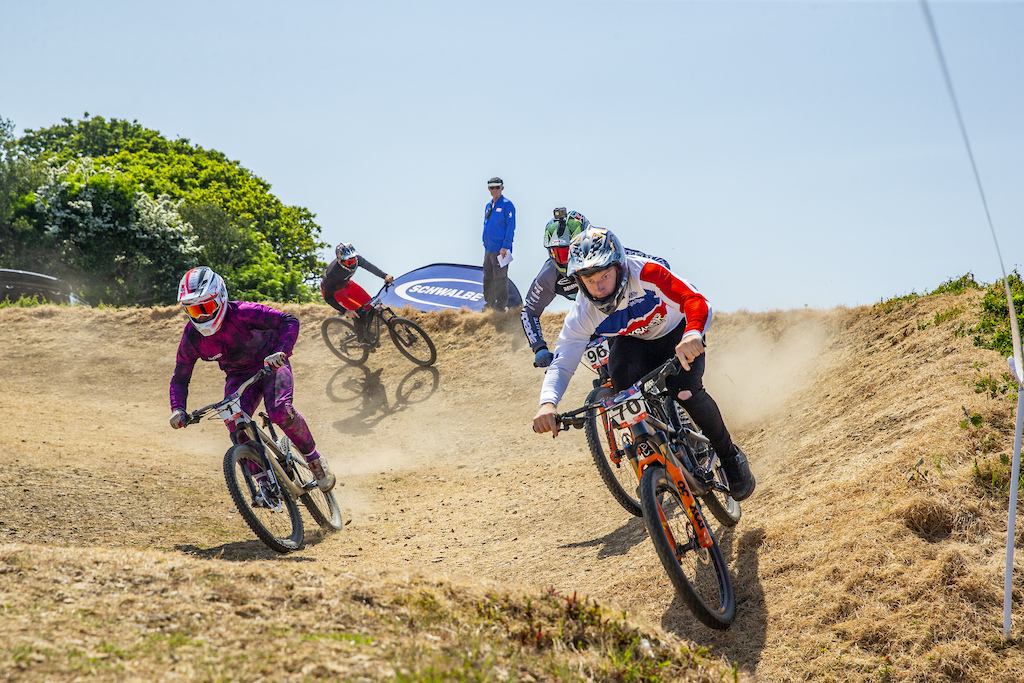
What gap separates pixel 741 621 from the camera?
5.49 m

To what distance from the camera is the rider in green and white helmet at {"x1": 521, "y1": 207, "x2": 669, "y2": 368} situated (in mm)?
8219

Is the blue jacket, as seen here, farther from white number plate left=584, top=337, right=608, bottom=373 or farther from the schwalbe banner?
white number plate left=584, top=337, right=608, bottom=373

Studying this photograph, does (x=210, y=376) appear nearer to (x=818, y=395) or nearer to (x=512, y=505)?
(x=512, y=505)

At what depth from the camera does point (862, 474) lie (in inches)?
265

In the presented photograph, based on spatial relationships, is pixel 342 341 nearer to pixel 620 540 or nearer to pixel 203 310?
pixel 203 310

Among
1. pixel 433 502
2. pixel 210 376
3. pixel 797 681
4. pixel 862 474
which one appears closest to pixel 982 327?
pixel 862 474

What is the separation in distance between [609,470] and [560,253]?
2599 mm

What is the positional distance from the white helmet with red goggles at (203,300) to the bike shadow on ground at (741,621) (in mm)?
5501

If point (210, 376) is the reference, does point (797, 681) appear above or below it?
below

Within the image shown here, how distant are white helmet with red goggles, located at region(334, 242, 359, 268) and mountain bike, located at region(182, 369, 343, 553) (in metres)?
7.51

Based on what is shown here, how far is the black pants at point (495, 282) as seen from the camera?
658 inches

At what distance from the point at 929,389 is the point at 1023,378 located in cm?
356

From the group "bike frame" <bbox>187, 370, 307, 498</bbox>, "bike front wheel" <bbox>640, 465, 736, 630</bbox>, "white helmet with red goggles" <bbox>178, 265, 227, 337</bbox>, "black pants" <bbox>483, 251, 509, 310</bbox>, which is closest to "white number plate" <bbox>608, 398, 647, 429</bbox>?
"bike front wheel" <bbox>640, 465, 736, 630</bbox>

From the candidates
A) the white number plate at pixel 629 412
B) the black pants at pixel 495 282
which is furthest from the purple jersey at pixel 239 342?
the black pants at pixel 495 282
